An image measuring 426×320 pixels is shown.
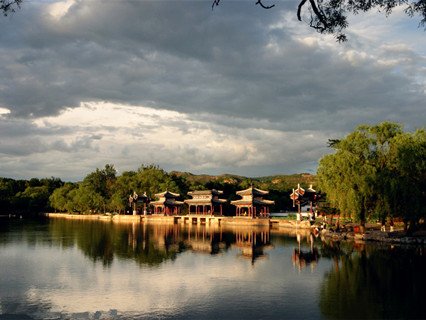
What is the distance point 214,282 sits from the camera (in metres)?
21.6

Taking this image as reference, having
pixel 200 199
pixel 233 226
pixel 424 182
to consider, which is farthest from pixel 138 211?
pixel 424 182

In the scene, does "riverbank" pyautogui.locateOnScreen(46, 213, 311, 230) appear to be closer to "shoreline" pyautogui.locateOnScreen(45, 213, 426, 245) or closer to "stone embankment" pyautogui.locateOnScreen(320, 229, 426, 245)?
"shoreline" pyautogui.locateOnScreen(45, 213, 426, 245)

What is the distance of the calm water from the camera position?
1612cm

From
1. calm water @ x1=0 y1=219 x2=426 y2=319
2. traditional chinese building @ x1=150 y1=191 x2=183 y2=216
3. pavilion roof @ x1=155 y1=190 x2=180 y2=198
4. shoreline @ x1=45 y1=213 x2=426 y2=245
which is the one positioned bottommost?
calm water @ x1=0 y1=219 x2=426 y2=319

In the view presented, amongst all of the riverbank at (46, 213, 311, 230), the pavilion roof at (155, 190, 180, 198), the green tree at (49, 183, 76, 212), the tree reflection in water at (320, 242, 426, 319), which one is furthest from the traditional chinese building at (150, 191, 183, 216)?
the tree reflection in water at (320, 242, 426, 319)

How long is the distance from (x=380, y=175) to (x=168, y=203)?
1904 inches

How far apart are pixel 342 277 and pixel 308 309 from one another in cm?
699

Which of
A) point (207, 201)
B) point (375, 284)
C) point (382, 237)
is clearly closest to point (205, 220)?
point (207, 201)

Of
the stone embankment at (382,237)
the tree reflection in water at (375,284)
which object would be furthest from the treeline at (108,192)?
the tree reflection in water at (375,284)

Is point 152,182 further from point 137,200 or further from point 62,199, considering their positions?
point 62,199

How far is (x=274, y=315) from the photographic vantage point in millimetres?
15477

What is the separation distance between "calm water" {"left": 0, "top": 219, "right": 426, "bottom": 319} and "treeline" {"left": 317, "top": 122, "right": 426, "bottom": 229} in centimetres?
403

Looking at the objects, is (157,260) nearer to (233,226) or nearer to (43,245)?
(43,245)

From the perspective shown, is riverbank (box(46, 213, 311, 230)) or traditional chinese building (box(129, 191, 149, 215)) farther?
traditional chinese building (box(129, 191, 149, 215))
